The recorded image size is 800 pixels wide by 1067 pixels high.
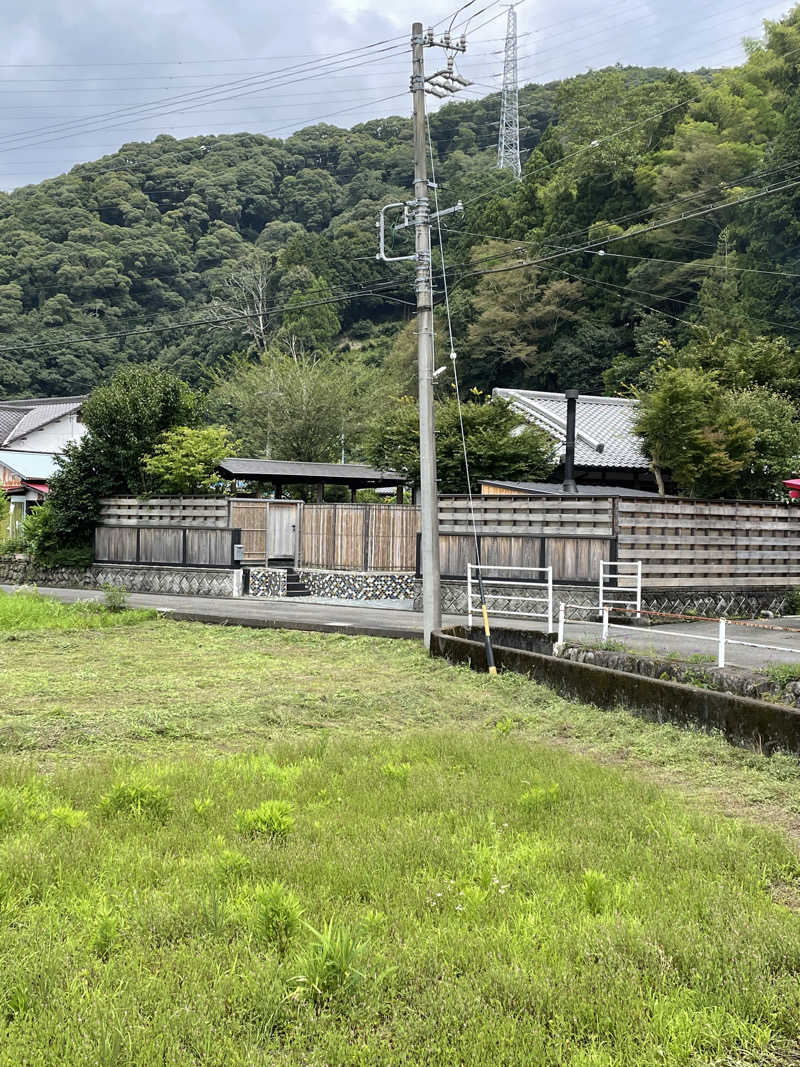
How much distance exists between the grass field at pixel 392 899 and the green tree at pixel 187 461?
1728cm

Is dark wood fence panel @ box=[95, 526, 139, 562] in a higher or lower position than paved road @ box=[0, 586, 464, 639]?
A: higher

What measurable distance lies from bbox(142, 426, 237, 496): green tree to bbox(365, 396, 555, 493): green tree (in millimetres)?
4742

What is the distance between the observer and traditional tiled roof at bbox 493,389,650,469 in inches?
1097

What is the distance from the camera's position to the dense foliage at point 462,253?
39.1m

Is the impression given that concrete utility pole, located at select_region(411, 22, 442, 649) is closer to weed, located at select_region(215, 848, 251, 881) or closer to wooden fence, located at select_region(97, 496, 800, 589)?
wooden fence, located at select_region(97, 496, 800, 589)

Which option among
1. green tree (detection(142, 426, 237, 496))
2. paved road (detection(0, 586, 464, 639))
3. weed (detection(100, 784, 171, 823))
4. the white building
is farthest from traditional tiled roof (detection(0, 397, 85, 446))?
weed (detection(100, 784, 171, 823))

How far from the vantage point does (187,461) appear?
24500mm

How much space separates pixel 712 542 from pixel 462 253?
3425cm

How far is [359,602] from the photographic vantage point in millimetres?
22062

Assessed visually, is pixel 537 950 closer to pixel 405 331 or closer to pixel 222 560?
pixel 222 560

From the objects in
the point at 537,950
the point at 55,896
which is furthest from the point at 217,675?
the point at 537,950

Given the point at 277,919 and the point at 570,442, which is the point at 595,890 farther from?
the point at 570,442

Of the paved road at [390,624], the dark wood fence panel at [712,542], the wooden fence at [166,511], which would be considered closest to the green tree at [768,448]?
the dark wood fence panel at [712,542]

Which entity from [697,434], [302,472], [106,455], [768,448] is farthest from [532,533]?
[106,455]
